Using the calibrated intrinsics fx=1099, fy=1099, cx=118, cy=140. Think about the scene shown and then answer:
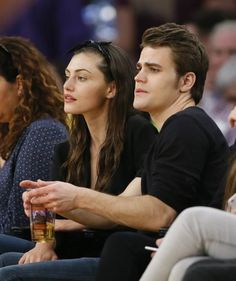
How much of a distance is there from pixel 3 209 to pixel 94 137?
0.64 metres

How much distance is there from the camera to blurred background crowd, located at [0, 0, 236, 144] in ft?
22.9

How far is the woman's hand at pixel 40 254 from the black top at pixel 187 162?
549 mm

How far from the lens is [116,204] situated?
4.18 meters

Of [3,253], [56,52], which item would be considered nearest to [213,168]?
[3,253]

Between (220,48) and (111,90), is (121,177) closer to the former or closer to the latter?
(111,90)

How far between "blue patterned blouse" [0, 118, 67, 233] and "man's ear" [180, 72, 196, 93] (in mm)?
832

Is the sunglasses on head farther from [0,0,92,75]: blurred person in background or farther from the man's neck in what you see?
[0,0,92,75]: blurred person in background

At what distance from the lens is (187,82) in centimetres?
443

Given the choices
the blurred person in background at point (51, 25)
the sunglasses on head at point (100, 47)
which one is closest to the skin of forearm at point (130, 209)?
the sunglasses on head at point (100, 47)

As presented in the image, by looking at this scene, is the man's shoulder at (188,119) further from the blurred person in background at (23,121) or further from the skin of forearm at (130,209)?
the blurred person in background at (23,121)

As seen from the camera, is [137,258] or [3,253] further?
[3,253]

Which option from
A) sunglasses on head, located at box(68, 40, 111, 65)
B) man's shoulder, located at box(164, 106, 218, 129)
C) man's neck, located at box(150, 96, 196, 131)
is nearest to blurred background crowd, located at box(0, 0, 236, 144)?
sunglasses on head, located at box(68, 40, 111, 65)

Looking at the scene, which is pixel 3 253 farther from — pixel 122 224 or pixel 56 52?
pixel 56 52

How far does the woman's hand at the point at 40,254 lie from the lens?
4512mm
